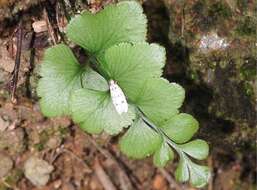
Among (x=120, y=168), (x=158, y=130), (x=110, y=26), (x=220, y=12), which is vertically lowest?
(x=120, y=168)

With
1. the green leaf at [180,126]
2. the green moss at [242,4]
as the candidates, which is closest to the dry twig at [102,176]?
the green leaf at [180,126]

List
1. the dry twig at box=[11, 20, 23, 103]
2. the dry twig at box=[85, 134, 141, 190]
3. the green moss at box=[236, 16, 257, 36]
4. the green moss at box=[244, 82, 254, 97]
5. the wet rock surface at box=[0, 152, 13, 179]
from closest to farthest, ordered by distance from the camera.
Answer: the dry twig at box=[11, 20, 23, 103]
the green moss at box=[236, 16, 257, 36]
the green moss at box=[244, 82, 254, 97]
the wet rock surface at box=[0, 152, 13, 179]
the dry twig at box=[85, 134, 141, 190]

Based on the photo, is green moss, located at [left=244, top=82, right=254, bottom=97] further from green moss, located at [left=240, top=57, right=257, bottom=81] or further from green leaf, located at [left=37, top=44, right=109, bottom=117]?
green leaf, located at [left=37, top=44, right=109, bottom=117]

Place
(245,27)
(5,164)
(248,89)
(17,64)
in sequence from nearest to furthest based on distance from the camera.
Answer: (17,64) < (245,27) < (248,89) < (5,164)

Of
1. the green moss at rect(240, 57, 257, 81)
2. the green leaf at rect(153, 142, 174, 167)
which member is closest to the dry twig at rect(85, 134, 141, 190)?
the green leaf at rect(153, 142, 174, 167)

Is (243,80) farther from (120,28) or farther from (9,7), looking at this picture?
(9,7)

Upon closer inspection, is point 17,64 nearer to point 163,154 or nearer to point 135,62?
point 135,62

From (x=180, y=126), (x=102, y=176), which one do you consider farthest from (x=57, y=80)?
(x=102, y=176)
